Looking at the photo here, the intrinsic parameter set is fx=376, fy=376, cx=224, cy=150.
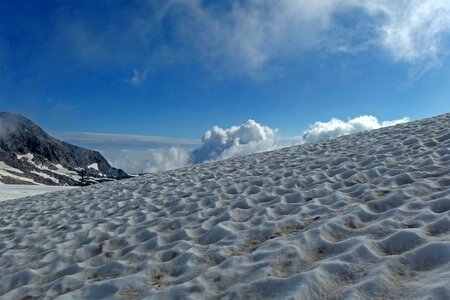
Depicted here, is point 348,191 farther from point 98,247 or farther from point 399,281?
point 98,247

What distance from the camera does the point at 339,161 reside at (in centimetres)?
1209

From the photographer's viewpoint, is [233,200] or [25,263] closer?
[25,263]

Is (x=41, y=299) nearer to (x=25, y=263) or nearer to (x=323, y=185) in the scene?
(x=25, y=263)

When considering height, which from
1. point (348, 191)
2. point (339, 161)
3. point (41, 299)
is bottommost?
point (41, 299)

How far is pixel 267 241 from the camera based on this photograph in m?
6.16

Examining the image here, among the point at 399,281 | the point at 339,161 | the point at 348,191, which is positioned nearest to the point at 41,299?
the point at 399,281

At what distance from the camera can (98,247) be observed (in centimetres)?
764

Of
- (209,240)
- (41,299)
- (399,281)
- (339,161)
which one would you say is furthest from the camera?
(339,161)

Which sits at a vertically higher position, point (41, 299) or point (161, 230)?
point (161, 230)

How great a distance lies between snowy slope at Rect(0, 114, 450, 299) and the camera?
4.50 metres

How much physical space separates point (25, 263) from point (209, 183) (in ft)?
21.9

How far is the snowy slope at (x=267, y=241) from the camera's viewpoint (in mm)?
4500

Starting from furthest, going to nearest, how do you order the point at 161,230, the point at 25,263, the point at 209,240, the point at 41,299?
the point at 161,230 < the point at 25,263 < the point at 209,240 < the point at 41,299

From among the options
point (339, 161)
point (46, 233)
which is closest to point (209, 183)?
point (339, 161)
